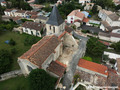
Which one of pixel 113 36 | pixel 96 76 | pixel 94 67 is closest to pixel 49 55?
pixel 94 67

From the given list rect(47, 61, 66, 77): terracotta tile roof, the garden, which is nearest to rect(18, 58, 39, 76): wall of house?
rect(47, 61, 66, 77): terracotta tile roof

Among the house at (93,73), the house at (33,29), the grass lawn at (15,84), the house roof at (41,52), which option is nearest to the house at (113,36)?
the house at (93,73)

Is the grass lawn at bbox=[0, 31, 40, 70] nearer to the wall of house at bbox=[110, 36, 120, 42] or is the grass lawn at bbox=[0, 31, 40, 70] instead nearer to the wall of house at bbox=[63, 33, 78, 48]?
the wall of house at bbox=[63, 33, 78, 48]

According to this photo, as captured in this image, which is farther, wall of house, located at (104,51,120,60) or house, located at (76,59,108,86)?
wall of house, located at (104,51,120,60)

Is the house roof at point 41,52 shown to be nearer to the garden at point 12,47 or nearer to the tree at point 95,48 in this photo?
the garden at point 12,47

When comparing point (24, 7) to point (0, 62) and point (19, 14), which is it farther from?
point (0, 62)

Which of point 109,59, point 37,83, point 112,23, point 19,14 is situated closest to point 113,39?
point 112,23
